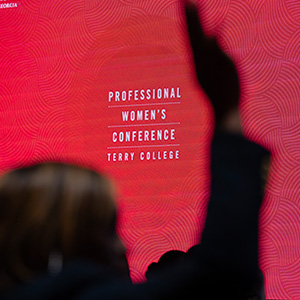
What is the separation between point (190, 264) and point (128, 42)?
5.00 feet

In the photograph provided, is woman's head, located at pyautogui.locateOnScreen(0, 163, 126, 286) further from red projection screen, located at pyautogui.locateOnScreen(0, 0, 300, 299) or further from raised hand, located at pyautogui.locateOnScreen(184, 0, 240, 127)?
red projection screen, located at pyautogui.locateOnScreen(0, 0, 300, 299)

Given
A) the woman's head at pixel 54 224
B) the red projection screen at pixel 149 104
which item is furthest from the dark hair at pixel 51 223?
the red projection screen at pixel 149 104

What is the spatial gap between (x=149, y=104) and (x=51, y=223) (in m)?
1.31

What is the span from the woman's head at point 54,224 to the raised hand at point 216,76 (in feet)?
0.64

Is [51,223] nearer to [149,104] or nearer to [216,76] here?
[216,76]

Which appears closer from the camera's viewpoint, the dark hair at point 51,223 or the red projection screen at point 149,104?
the dark hair at point 51,223

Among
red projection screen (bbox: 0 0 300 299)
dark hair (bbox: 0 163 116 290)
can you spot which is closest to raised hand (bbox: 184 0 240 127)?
dark hair (bbox: 0 163 116 290)

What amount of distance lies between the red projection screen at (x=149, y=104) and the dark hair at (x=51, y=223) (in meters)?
1.17

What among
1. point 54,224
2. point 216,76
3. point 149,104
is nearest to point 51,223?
point 54,224

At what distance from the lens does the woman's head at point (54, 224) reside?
2.32 ft

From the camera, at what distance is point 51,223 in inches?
28.0

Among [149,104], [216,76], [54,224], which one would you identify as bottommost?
[54,224]

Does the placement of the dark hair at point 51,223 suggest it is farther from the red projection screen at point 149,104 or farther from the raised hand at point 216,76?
the red projection screen at point 149,104

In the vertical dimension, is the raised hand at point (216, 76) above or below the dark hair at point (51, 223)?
above
